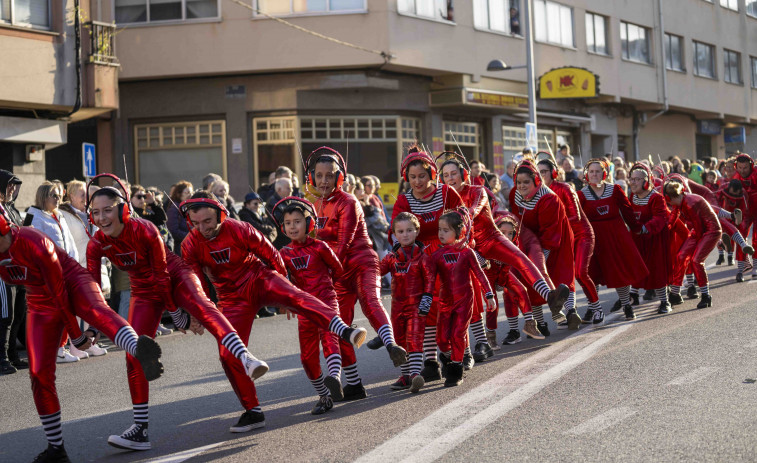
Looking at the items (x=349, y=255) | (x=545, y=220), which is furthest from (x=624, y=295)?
(x=349, y=255)

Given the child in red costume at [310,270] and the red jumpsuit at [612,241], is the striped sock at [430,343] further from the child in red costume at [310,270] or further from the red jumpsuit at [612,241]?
the red jumpsuit at [612,241]

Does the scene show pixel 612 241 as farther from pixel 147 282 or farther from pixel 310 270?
pixel 147 282

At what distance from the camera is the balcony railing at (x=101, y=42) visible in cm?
2148

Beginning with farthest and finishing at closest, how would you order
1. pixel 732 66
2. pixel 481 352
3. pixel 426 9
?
pixel 732 66 < pixel 426 9 < pixel 481 352

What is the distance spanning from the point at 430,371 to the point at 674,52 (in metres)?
36.6

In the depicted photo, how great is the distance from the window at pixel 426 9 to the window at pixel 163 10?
4851 millimetres

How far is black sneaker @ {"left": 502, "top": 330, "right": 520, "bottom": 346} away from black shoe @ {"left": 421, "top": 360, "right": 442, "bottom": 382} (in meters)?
2.24

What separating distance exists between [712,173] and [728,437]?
15033 millimetres

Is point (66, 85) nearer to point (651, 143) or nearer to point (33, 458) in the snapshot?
point (33, 458)

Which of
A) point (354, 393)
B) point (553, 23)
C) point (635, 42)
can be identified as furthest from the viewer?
point (635, 42)

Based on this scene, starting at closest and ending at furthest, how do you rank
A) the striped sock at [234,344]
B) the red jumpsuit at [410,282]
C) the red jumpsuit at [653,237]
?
the striped sock at [234,344], the red jumpsuit at [410,282], the red jumpsuit at [653,237]

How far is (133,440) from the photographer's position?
670 centimetres

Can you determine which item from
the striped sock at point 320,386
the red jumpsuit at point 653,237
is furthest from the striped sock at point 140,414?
the red jumpsuit at point 653,237

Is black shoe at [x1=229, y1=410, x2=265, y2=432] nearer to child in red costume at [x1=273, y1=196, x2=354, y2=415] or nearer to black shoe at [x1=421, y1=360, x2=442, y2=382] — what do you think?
child in red costume at [x1=273, y1=196, x2=354, y2=415]
